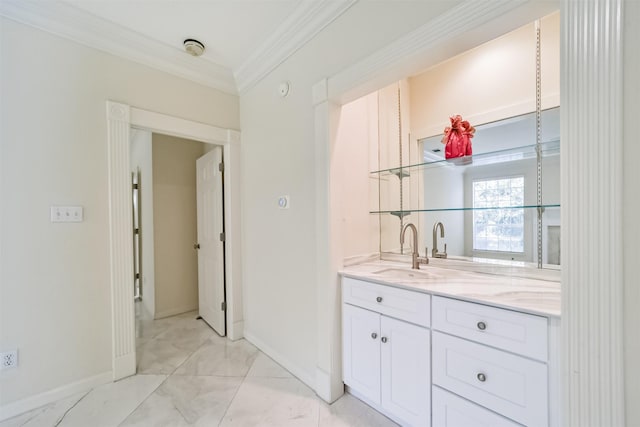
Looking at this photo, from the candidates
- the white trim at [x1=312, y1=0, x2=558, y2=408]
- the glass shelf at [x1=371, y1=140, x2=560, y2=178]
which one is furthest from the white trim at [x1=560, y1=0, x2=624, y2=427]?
the glass shelf at [x1=371, y1=140, x2=560, y2=178]

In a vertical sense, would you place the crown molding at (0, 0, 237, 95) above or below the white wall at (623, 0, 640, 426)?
above

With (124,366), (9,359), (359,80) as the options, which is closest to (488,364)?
(359,80)

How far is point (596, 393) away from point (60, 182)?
3006 mm

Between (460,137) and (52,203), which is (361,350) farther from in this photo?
(52,203)

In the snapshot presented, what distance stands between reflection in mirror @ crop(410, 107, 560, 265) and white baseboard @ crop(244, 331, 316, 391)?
4.54 feet

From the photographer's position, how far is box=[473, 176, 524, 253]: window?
161 centimetres

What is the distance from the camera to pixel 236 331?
104 inches

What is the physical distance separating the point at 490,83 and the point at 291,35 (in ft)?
4.82

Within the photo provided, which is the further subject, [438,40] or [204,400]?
[204,400]

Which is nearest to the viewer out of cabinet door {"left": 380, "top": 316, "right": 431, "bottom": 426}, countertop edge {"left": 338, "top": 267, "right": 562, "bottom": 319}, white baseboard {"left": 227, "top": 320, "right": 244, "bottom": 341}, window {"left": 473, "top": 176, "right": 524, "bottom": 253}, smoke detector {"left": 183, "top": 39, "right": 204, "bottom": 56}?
countertop edge {"left": 338, "top": 267, "right": 562, "bottom": 319}

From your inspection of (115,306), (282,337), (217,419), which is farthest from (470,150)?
(115,306)

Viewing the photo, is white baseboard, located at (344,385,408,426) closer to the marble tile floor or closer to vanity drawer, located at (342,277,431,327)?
the marble tile floor

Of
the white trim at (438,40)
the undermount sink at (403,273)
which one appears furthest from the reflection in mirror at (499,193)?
the white trim at (438,40)

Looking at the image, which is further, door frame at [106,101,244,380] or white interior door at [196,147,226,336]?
white interior door at [196,147,226,336]
